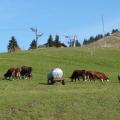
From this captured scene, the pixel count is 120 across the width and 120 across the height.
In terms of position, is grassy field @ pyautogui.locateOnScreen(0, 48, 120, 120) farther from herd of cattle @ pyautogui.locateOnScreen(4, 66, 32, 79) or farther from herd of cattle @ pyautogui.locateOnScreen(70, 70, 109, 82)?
herd of cattle @ pyautogui.locateOnScreen(4, 66, 32, 79)

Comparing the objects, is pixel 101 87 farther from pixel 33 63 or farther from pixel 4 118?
pixel 33 63

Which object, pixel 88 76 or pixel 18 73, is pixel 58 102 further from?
pixel 18 73

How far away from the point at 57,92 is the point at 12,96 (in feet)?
12.0

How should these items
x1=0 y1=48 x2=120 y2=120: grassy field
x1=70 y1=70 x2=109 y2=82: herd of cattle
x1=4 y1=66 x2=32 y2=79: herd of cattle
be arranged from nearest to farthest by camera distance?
x1=0 y1=48 x2=120 y2=120: grassy field < x1=70 y1=70 x2=109 y2=82: herd of cattle < x1=4 y1=66 x2=32 y2=79: herd of cattle

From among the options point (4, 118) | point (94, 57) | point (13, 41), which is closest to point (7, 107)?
point (4, 118)

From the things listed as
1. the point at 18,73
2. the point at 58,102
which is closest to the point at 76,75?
the point at 18,73

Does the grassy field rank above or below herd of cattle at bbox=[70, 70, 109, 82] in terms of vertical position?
below

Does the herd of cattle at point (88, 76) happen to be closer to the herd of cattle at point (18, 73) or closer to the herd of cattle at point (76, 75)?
A: the herd of cattle at point (76, 75)

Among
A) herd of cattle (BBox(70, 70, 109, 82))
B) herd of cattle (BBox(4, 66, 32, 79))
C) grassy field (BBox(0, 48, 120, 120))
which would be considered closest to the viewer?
grassy field (BBox(0, 48, 120, 120))

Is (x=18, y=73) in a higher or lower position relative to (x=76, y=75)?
higher

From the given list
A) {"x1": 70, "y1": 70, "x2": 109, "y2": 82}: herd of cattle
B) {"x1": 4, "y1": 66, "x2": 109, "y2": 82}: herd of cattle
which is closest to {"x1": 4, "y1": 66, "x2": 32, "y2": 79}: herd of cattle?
{"x1": 4, "y1": 66, "x2": 109, "y2": 82}: herd of cattle

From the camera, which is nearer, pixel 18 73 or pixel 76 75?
pixel 76 75

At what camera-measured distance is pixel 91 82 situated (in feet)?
175

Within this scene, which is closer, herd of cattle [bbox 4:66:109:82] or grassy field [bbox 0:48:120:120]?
grassy field [bbox 0:48:120:120]
